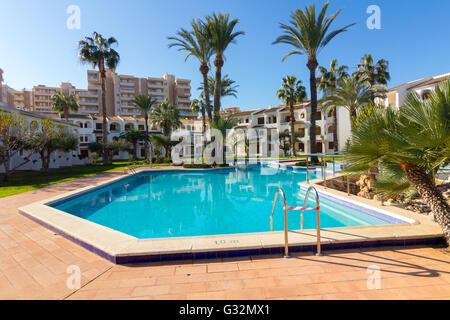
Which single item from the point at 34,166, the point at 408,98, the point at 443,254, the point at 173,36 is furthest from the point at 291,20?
the point at 34,166

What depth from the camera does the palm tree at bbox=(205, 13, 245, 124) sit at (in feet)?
62.7

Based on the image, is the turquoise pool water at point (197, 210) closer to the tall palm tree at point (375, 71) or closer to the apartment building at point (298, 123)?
the tall palm tree at point (375, 71)

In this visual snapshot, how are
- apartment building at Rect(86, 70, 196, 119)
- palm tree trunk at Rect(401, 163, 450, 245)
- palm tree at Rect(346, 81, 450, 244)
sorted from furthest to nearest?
1. apartment building at Rect(86, 70, 196, 119)
2. palm tree trunk at Rect(401, 163, 450, 245)
3. palm tree at Rect(346, 81, 450, 244)

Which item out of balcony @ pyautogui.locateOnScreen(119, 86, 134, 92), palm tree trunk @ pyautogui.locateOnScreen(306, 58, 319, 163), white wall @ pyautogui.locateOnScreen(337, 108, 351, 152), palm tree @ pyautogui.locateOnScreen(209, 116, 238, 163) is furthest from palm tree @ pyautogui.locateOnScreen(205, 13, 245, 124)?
balcony @ pyautogui.locateOnScreen(119, 86, 134, 92)

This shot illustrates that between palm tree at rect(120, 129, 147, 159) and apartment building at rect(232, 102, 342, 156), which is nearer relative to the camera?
palm tree at rect(120, 129, 147, 159)

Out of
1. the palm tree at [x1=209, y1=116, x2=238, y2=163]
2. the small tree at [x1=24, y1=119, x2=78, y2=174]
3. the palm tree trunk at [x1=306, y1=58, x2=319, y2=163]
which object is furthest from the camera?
the palm tree at [x1=209, y1=116, x2=238, y2=163]

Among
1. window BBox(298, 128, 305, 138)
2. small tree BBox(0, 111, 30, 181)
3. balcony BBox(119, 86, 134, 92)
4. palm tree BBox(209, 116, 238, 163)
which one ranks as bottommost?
small tree BBox(0, 111, 30, 181)

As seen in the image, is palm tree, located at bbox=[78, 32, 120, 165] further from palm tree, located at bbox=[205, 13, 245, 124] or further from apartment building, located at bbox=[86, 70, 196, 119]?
apartment building, located at bbox=[86, 70, 196, 119]

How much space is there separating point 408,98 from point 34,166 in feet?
96.3

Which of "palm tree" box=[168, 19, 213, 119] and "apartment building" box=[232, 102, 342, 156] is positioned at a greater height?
"palm tree" box=[168, 19, 213, 119]

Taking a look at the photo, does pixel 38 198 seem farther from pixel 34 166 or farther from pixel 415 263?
pixel 34 166

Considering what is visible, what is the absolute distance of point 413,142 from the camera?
3.24 metres

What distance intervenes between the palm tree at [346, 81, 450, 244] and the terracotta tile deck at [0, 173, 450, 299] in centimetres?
114
